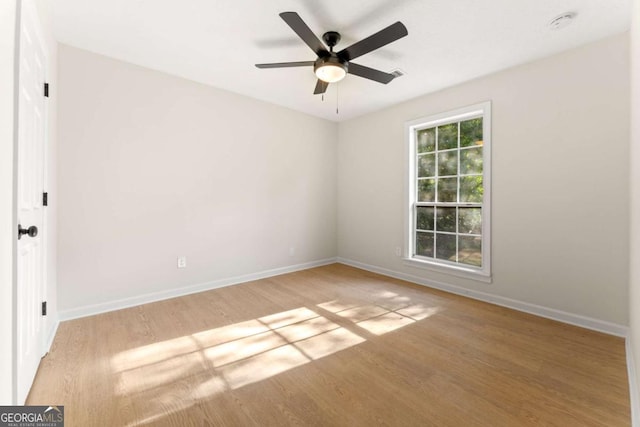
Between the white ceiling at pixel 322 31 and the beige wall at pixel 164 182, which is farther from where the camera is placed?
the beige wall at pixel 164 182

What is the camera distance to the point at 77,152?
2762 millimetres

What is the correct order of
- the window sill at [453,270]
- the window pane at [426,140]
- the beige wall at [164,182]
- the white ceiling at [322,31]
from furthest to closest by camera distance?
the window pane at [426,140] → the window sill at [453,270] → the beige wall at [164,182] → the white ceiling at [322,31]

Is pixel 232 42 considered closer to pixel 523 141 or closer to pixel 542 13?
pixel 542 13

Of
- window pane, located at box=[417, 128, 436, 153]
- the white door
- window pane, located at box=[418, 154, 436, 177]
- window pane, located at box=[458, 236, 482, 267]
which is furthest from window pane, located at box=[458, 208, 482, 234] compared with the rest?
the white door

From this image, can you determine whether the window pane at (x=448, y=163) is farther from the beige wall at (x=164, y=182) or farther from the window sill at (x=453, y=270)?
the beige wall at (x=164, y=182)

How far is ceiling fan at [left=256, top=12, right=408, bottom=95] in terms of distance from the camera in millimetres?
2004

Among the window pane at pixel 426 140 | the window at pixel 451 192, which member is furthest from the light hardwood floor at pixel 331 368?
the window pane at pixel 426 140

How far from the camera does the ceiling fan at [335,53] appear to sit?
2004 millimetres

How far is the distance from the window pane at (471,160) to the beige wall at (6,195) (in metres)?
4.08

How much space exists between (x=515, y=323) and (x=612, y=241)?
1.13 m

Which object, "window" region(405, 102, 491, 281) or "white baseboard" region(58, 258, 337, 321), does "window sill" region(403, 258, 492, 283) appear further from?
"white baseboard" region(58, 258, 337, 321)

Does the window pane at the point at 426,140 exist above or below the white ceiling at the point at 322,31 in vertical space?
below

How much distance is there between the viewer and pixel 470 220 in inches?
→ 140

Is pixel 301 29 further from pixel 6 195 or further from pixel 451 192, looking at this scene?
pixel 451 192
